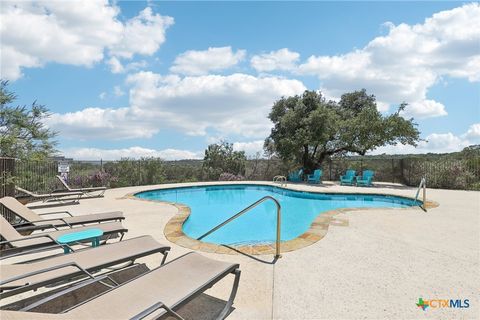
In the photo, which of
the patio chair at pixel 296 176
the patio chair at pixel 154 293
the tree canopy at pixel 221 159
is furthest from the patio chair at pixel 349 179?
the patio chair at pixel 154 293

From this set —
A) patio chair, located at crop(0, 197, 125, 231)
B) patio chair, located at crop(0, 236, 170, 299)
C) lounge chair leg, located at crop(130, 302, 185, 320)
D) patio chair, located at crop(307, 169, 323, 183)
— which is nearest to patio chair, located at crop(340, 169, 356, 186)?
patio chair, located at crop(307, 169, 323, 183)

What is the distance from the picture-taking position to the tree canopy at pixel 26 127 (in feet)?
31.9

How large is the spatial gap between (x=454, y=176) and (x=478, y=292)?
12.7 metres

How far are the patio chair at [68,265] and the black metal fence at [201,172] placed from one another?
29.9ft

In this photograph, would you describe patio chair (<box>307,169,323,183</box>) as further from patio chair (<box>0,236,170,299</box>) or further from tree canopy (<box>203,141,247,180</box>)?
patio chair (<box>0,236,170,299</box>)

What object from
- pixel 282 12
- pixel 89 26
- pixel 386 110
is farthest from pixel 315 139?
pixel 89 26

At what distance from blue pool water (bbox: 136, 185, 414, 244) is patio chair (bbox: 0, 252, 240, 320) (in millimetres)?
3331

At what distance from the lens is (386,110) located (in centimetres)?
1524

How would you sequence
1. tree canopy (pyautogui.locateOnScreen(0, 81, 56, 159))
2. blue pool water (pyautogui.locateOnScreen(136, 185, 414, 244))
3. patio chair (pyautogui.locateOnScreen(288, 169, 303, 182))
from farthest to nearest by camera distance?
patio chair (pyautogui.locateOnScreen(288, 169, 303, 182))
tree canopy (pyautogui.locateOnScreen(0, 81, 56, 159))
blue pool water (pyautogui.locateOnScreen(136, 185, 414, 244))

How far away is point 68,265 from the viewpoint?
217cm

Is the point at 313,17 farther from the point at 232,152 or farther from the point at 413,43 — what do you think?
the point at 232,152

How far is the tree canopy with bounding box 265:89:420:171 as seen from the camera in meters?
14.5

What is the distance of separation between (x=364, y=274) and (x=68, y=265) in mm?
3214

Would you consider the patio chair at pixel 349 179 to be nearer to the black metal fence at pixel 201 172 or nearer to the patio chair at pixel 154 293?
the black metal fence at pixel 201 172
